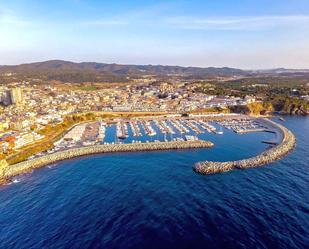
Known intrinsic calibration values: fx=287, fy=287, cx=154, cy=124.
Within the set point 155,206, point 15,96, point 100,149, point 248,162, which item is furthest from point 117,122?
point 15,96

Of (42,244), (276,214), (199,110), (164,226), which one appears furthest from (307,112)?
(42,244)

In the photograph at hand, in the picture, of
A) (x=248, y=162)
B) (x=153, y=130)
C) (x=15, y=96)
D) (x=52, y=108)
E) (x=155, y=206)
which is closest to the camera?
(x=155, y=206)

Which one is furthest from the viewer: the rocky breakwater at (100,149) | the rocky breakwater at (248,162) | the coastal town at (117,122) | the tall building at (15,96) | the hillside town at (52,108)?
the tall building at (15,96)

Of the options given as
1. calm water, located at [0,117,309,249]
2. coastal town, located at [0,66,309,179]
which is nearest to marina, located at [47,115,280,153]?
coastal town, located at [0,66,309,179]

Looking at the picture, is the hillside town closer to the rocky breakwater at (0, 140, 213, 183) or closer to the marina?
the rocky breakwater at (0, 140, 213, 183)

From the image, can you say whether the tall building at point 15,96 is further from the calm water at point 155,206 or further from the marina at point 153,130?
the calm water at point 155,206

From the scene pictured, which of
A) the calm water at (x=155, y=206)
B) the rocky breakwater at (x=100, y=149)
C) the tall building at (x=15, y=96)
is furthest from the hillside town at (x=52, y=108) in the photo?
the calm water at (x=155, y=206)

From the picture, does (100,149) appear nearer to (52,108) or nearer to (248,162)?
(248,162)

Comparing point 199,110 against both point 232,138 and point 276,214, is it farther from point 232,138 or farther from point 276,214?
point 276,214
